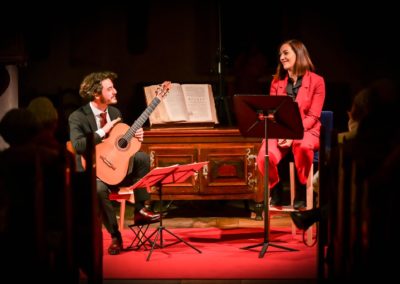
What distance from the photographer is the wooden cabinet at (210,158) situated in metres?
6.19

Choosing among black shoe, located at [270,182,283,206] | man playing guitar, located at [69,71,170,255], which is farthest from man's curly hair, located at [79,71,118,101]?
black shoe, located at [270,182,283,206]

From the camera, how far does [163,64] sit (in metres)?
6.93

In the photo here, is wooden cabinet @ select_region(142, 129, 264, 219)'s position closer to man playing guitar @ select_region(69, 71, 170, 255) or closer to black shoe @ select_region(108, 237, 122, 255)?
man playing guitar @ select_region(69, 71, 170, 255)

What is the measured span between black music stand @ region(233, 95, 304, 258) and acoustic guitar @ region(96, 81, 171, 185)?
0.78 meters

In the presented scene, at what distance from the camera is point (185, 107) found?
6332mm

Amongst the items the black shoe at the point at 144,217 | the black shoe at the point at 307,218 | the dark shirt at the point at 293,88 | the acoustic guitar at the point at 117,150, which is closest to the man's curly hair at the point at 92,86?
the acoustic guitar at the point at 117,150

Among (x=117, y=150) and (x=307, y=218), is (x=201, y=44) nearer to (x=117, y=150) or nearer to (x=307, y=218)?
(x=117, y=150)

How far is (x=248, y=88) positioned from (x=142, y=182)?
2.44m

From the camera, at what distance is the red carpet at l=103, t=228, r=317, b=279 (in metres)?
4.58

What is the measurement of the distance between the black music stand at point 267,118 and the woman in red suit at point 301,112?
646mm

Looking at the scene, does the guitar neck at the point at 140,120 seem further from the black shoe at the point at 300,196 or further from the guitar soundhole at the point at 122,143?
the black shoe at the point at 300,196

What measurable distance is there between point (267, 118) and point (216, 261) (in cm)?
109

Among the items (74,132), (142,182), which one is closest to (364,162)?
(142,182)

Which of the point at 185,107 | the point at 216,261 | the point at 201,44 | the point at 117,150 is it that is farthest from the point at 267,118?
the point at 201,44
